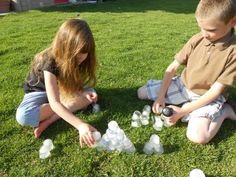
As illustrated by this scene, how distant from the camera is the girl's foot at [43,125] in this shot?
3920 mm

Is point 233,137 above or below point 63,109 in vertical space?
below

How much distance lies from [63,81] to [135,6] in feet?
40.8

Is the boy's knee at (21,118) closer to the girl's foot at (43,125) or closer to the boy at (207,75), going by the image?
the girl's foot at (43,125)

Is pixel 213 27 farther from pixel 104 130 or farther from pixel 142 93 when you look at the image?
pixel 104 130

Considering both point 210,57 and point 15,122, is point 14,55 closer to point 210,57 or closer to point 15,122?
point 15,122

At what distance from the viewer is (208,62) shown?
4012 millimetres

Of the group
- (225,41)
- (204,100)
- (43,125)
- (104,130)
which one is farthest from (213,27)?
(43,125)

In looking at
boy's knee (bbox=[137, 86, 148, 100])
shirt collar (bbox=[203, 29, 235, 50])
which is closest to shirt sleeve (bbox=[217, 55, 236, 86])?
shirt collar (bbox=[203, 29, 235, 50])

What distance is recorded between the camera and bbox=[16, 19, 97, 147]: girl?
12.4 feet

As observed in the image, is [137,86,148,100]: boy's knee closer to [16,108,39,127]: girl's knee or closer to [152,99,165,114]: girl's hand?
[152,99,165,114]: girl's hand

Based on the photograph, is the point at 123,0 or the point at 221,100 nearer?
the point at 221,100

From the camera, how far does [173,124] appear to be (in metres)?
4.12

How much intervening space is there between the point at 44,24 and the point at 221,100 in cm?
660

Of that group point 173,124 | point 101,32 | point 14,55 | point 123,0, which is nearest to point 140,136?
point 173,124
